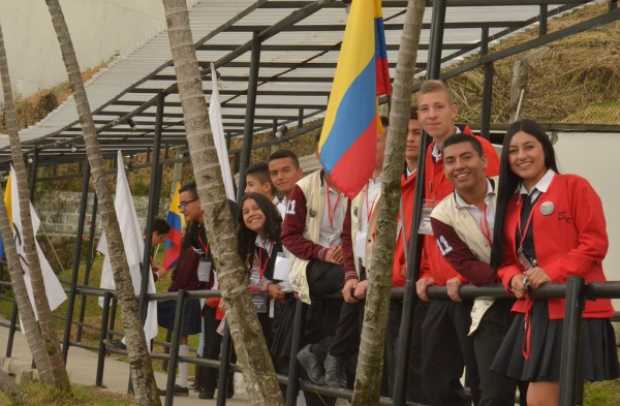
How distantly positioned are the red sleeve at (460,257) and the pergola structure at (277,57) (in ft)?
1.26

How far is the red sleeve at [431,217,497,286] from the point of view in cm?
580

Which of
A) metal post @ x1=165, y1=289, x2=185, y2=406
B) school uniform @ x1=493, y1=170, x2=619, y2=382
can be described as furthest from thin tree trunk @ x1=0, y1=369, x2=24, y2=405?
school uniform @ x1=493, y1=170, x2=619, y2=382

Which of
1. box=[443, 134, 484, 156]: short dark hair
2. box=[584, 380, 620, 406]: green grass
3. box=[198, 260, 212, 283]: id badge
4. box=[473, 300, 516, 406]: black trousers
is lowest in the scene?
box=[584, 380, 620, 406]: green grass

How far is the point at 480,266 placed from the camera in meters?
5.82

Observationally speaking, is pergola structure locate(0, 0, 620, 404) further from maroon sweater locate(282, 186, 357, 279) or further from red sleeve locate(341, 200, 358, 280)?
maroon sweater locate(282, 186, 357, 279)

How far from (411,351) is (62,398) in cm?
630

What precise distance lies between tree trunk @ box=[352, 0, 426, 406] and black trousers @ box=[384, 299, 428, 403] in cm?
83

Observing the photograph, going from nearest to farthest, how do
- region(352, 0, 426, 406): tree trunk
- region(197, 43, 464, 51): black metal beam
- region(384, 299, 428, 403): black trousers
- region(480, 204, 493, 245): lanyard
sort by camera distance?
region(352, 0, 426, 406): tree trunk → region(480, 204, 493, 245): lanyard → region(384, 299, 428, 403): black trousers → region(197, 43, 464, 51): black metal beam

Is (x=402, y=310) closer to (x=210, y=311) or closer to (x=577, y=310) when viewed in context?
(x=577, y=310)

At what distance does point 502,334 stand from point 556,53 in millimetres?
17073

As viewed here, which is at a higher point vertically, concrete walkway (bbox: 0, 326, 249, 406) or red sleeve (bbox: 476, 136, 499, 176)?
red sleeve (bbox: 476, 136, 499, 176)

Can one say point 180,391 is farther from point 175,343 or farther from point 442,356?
point 442,356

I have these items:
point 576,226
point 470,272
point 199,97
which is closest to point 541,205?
point 576,226

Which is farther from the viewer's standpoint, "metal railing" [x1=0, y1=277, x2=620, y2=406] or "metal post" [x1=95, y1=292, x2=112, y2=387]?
"metal post" [x1=95, y1=292, x2=112, y2=387]
